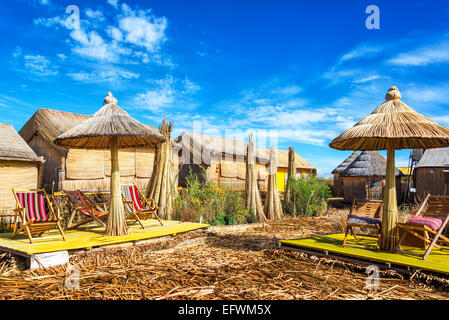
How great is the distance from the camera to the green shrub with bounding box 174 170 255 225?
9.45 meters

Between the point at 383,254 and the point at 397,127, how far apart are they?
2069mm

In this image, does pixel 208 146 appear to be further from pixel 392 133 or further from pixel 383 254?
pixel 392 133

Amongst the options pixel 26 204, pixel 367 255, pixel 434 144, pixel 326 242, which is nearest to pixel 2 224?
pixel 26 204

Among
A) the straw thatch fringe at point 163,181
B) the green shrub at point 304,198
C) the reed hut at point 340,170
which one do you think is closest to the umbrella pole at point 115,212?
the straw thatch fringe at point 163,181

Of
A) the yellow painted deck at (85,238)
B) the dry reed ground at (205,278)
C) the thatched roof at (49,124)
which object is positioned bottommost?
the dry reed ground at (205,278)

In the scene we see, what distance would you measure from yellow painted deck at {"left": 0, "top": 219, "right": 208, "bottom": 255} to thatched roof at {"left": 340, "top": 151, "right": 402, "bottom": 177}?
562 inches

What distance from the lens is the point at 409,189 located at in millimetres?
17484

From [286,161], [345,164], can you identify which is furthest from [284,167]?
[345,164]

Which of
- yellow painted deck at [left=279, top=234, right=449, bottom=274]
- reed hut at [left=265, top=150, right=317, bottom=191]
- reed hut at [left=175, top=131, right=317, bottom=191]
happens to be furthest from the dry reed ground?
reed hut at [left=265, top=150, right=317, bottom=191]

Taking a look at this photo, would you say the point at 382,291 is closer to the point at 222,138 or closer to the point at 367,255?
the point at 367,255

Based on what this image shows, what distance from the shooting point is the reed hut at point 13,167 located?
1048 centimetres

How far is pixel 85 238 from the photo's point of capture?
20.8 feet

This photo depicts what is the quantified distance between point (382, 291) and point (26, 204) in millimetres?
6459

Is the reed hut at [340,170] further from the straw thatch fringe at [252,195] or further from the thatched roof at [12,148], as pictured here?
the thatched roof at [12,148]
